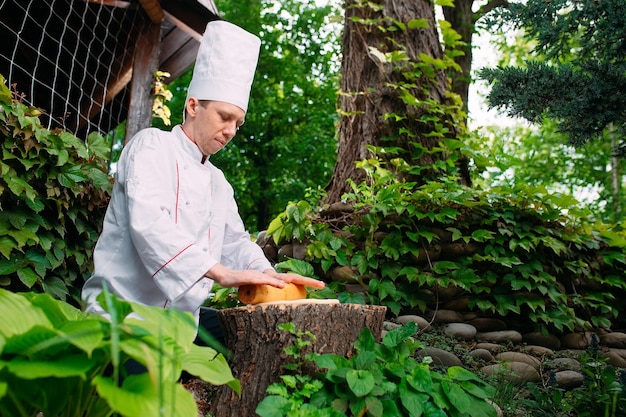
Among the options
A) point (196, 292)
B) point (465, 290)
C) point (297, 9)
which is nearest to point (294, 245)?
point (465, 290)

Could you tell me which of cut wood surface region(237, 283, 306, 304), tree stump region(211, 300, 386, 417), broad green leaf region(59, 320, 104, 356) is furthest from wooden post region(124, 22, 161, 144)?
broad green leaf region(59, 320, 104, 356)

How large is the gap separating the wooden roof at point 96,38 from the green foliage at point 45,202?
1679 mm

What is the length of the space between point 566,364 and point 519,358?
0.92ft

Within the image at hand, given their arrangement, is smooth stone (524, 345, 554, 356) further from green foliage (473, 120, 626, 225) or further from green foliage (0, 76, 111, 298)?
green foliage (473, 120, 626, 225)

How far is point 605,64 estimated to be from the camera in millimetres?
2539

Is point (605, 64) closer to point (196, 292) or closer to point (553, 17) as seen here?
point (553, 17)

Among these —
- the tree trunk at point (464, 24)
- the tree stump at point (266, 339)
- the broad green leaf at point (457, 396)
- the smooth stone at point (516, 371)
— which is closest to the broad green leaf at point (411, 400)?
the broad green leaf at point (457, 396)

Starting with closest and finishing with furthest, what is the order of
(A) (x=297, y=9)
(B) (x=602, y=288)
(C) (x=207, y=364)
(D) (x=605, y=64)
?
1. (C) (x=207, y=364)
2. (D) (x=605, y=64)
3. (B) (x=602, y=288)
4. (A) (x=297, y=9)

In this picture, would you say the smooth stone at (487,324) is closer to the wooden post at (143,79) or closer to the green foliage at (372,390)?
the green foliage at (372,390)

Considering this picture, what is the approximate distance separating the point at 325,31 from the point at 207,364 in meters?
14.7

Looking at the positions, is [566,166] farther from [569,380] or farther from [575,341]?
[569,380]

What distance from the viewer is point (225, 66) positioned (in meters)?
2.44

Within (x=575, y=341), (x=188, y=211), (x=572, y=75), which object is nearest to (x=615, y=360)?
(x=575, y=341)

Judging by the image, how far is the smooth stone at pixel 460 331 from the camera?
11.5ft
